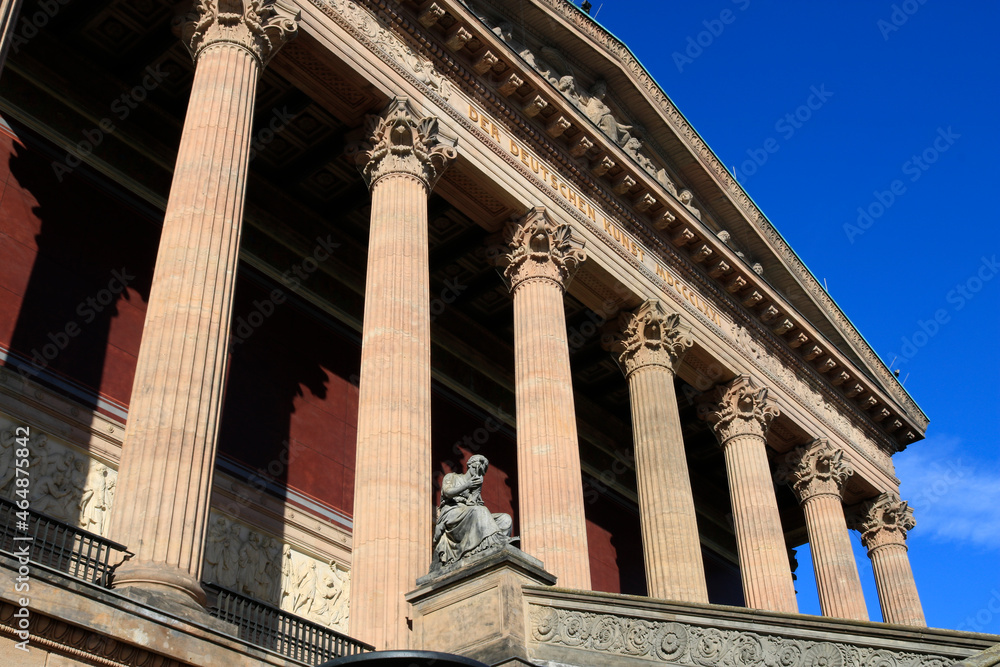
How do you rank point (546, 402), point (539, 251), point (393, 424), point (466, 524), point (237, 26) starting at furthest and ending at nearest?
point (539, 251) → point (546, 402) → point (237, 26) → point (393, 424) → point (466, 524)

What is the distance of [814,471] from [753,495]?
200 inches

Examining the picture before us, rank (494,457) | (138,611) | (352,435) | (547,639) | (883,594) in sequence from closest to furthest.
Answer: (138,611)
(547,639)
(352,435)
(494,457)
(883,594)

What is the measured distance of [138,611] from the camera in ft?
36.3

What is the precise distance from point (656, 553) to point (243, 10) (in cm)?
1357

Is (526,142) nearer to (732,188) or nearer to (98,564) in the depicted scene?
(732,188)

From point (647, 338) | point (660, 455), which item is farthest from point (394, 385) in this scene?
point (647, 338)

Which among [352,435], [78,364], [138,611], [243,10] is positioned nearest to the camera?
[138,611]

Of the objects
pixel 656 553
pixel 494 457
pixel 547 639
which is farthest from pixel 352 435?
pixel 547 639

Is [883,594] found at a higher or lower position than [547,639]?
higher

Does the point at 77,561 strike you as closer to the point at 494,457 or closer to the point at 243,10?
the point at 243,10

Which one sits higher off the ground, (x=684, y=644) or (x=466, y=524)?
(x=466, y=524)

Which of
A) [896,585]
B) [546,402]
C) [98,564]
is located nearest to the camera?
[98,564]

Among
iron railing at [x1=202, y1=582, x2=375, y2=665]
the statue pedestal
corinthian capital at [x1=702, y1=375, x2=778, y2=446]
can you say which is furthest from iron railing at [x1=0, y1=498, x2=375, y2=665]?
corinthian capital at [x1=702, y1=375, x2=778, y2=446]

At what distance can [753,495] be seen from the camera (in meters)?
27.2
